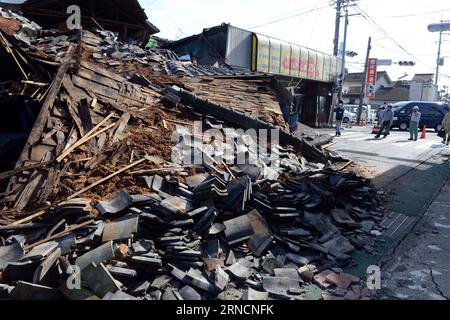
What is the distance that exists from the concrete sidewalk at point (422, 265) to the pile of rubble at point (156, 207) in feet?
1.36

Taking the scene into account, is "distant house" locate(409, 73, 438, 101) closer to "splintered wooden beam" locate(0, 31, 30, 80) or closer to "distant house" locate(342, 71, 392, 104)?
"distant house" locate(342, 71, 392, 104)

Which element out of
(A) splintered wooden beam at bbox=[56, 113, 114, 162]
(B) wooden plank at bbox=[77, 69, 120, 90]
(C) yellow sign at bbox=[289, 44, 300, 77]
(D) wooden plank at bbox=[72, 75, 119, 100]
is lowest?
(A) splintered wooden beam at bbox=[56, 113, 114, 162]

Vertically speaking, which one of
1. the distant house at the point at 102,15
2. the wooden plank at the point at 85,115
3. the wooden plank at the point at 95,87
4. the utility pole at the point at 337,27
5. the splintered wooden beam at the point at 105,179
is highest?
the utility pole at the point at 337,27

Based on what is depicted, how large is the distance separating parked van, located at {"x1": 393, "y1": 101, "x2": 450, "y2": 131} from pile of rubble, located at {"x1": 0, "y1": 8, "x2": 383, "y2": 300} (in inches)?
759

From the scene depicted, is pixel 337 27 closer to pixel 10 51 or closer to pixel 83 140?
pixel 10 51

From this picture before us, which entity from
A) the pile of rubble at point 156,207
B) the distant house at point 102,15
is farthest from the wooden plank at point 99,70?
the distant house at point 102,15

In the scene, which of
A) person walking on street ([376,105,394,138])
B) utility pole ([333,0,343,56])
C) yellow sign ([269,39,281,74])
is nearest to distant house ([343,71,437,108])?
utility pole ([333,0,343,56])

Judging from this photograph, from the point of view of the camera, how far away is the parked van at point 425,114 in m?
23.0

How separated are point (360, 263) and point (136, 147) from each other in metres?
4.12

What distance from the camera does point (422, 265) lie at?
4.39 meters

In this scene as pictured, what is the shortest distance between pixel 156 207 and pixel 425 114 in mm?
24786

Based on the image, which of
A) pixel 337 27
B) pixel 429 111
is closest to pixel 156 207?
pixel 429 111

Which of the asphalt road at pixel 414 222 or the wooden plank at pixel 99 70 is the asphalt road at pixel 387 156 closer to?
the asphalt road at pixel 414 222

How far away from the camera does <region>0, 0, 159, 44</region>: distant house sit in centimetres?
1402
